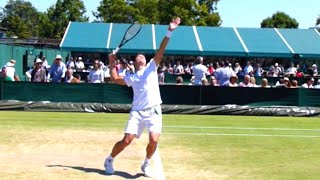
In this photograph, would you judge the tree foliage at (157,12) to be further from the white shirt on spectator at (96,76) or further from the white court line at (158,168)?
the white court line at (158,168)

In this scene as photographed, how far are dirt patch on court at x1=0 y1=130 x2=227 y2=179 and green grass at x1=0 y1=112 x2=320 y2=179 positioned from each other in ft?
0.41

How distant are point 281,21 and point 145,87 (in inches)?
4531

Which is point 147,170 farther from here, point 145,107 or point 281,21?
point 281,21

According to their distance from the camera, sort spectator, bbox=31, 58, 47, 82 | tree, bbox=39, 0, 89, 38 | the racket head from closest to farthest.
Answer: the racket head, spectator, bbox=31, 58, 47, 82, tree, bbox=39, 0, 89, 38

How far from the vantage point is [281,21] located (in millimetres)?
119938

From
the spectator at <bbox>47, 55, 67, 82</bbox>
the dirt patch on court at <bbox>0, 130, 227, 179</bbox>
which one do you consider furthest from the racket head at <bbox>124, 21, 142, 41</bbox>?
the spectator at <bbox>47, 55, 67, 82</bbox>

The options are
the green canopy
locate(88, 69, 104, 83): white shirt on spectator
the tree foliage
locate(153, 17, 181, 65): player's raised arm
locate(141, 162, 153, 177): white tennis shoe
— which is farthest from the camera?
the tree foliage

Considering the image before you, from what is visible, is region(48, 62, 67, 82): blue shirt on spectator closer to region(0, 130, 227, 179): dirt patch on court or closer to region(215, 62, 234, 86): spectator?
region(215, 62, 234, 86): spectator

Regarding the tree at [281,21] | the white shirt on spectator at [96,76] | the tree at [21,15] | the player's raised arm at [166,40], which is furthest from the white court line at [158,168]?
the tree at [281,21]

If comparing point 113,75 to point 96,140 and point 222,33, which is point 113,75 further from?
point 222,33

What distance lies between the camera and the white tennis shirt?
8.45m

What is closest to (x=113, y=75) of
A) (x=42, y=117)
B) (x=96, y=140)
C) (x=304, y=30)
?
(x=96, y=140)

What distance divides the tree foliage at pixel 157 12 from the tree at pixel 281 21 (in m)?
47.9

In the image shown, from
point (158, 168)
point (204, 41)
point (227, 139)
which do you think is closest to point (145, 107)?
point (158, 168)
